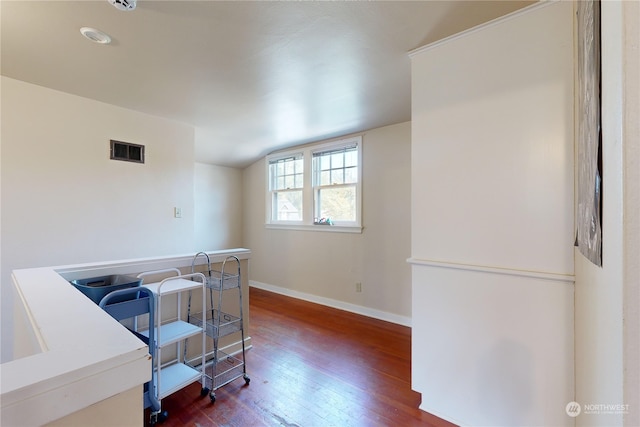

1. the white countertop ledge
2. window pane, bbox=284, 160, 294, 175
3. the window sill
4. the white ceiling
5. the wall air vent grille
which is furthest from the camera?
window pane, bbox=284, 160, 294, 175

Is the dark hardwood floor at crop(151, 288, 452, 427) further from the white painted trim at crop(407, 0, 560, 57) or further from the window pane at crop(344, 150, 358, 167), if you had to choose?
the white painted trim at crop(407, 0, 560, 57)

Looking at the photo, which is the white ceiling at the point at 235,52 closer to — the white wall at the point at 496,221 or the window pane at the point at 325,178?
the white wall at the point at 496,221

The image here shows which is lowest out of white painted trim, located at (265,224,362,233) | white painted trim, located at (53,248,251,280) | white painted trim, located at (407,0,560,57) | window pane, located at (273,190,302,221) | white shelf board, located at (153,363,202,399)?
white shelf board, located at (153,363,202,399)

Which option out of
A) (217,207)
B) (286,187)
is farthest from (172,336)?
(217,207)

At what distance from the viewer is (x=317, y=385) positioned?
207 centimetres

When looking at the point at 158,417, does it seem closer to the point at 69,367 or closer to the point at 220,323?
the point at 220,323

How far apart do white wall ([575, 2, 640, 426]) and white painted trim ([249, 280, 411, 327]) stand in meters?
2.55

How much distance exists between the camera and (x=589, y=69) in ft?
2.90

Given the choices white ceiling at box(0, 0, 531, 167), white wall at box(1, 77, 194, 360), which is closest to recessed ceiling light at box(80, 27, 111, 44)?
white ceiling at box(0, 0, 531, 167)

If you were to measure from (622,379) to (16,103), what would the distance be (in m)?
3.60

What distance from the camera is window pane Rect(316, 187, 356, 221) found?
3756mm

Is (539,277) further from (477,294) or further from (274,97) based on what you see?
(274,97)

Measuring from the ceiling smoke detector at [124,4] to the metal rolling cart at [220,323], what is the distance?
1579 mm

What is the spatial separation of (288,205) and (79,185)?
104 inches
